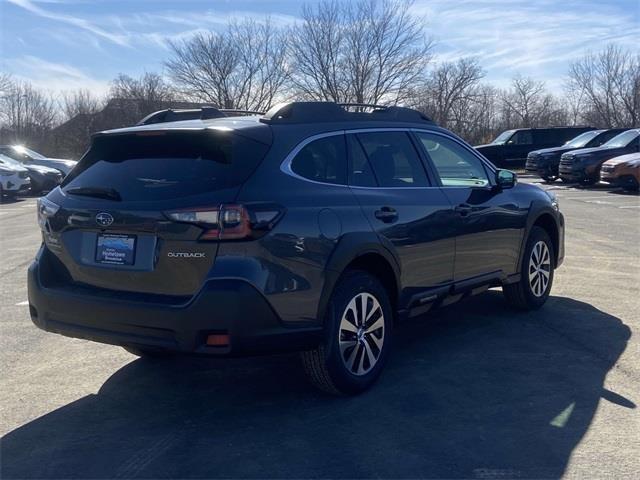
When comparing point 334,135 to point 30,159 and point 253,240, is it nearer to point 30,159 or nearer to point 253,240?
point 253,240

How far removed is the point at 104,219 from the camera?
4.10m

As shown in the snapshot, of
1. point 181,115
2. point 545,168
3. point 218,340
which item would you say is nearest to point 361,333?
point 218,340

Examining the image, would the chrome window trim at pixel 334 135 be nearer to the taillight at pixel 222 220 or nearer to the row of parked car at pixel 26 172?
the taillight at pixel 222 220

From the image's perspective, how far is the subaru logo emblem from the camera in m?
4.07

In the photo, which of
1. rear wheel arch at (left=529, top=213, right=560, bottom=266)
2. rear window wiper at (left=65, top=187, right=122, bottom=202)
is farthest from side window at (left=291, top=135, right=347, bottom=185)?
rear wheel arch at (left=529, top=213, right=560, bottom=266)

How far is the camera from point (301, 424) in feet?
13.6

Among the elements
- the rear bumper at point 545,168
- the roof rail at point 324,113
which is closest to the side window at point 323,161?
the roof rail at point 324,113

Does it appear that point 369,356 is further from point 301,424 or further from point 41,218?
point 41,218

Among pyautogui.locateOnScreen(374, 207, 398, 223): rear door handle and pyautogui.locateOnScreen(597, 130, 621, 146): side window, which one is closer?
pyautogui.locateOnScreen(374, 207, 398, 223): rear door handle

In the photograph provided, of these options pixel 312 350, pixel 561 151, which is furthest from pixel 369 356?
pixel 561 151

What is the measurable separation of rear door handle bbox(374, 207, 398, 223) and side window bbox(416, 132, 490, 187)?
0.88 m

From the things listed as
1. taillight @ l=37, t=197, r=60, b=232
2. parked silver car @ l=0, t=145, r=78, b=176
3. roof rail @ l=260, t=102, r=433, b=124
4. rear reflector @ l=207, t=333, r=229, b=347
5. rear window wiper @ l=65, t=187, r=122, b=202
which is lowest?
parked silver car @ l=0, t=145, r=78, b=176

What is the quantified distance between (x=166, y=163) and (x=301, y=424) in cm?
170

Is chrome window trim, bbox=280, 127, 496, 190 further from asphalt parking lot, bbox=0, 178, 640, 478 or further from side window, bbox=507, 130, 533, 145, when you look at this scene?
side window, bbox=507, 130, 533, 145
